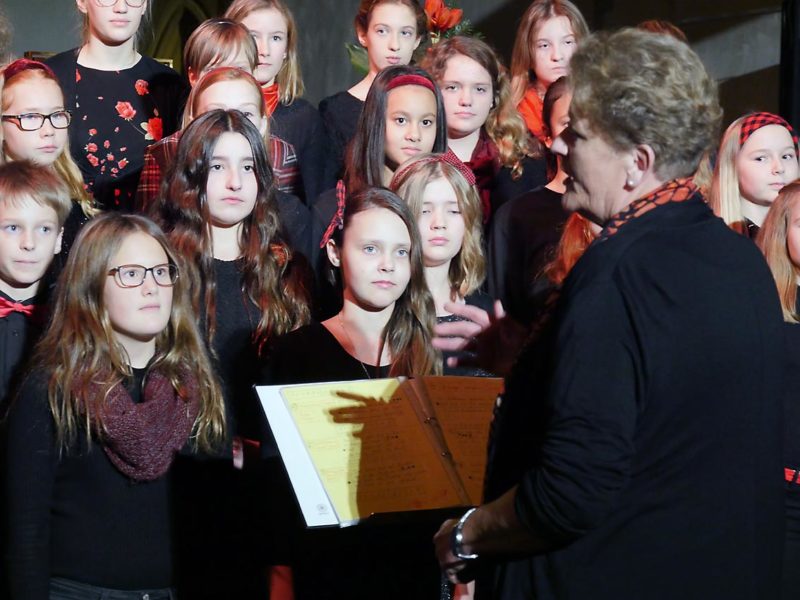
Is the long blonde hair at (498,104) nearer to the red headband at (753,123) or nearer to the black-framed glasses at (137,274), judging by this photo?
the red headband at (753,123)

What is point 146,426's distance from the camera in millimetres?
2404

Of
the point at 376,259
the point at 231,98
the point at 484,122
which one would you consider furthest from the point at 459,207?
the point at 484,122

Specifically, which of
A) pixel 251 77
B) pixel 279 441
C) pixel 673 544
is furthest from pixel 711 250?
pixel 251 77

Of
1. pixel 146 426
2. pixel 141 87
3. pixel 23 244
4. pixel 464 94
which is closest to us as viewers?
pixel 146 426

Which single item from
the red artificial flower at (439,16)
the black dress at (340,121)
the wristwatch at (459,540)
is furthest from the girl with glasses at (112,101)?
the wristwatch at (459,540)

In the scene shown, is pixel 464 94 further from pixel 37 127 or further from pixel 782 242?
pixel 37 127

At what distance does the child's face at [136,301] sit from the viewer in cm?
252

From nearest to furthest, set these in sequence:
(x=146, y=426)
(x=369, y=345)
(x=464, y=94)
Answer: (x=146, y=426) → (x=369, y=345) → (x=464, y=94)

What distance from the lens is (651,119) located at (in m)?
1.62

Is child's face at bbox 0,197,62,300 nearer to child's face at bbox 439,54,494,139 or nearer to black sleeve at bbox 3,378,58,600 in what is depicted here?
black sleeve at bbox 3,378,58,600

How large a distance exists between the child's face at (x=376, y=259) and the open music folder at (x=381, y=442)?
2.14 feet

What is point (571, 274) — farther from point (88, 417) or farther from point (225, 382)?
point (225, 382)

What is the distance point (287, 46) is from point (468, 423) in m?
2.38

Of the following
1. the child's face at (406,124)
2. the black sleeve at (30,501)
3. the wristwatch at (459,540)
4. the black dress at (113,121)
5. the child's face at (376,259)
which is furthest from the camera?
the black dress at (113,121)
